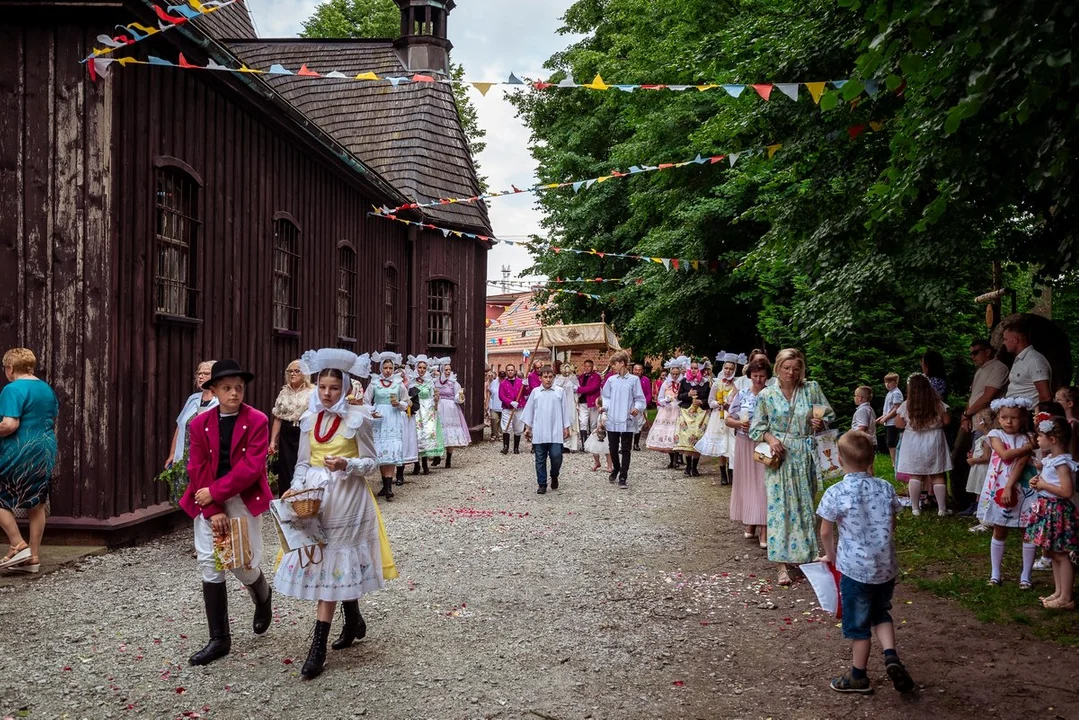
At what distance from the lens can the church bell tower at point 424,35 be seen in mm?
23250

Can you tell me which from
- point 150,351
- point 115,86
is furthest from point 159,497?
point 115,86

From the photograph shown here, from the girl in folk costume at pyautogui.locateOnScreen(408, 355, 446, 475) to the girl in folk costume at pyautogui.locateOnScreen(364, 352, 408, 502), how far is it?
1321 mm

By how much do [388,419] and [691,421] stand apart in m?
5.29

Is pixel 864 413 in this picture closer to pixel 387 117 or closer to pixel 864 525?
pixel 864 525

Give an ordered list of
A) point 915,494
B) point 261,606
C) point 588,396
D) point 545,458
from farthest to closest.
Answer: point 588,396, point 545,458, point 915,494, point 261,606

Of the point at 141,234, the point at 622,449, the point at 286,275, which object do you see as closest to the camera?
the point at 141,234

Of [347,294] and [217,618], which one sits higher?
[347,294]

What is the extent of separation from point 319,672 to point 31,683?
1.49 m

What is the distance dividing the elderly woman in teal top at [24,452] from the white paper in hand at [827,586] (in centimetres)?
587

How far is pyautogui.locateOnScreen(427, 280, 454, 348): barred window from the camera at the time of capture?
22.2 metres

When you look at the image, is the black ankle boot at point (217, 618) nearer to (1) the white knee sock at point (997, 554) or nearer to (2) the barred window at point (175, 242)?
(2) the barred window at point (175, 242)

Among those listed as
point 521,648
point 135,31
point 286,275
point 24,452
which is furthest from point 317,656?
point 286,275

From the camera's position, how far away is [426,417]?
50.9ft

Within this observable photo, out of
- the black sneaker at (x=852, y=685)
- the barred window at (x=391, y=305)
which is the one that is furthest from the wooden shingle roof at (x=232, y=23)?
the black sneaker at (x=852, y=685)
